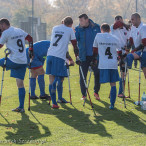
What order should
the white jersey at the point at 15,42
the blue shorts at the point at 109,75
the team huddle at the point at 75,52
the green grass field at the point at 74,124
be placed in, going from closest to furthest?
the green grass field at the point at 74,124
the white jersey at the point at 15,42
the team huddle at the point at 75,52
the blue shorts at the point at 109,75

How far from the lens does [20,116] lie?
7.76 metres

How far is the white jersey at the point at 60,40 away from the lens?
845 cm

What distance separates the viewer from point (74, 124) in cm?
708

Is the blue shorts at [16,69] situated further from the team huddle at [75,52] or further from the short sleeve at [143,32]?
the short sleeve at [143,32]

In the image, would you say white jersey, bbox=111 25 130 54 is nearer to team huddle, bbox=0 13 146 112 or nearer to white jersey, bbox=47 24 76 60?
team huddle, bbox=0 13 146 112

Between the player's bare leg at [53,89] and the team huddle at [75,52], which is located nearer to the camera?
the team huddle at [75,52]

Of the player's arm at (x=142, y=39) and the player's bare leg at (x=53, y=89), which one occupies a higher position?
the player's arm at (x=142, y=39)

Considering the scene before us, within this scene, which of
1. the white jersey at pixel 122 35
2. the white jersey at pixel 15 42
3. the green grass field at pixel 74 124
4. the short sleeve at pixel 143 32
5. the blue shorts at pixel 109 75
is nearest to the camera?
the green grass field at pixel 74 124

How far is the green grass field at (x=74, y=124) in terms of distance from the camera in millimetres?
5984

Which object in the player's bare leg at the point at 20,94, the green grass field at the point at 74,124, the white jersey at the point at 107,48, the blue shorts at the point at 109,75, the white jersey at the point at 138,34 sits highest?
the white jersey at the point at 138,34

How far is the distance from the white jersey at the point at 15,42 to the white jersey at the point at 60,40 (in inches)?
29.9

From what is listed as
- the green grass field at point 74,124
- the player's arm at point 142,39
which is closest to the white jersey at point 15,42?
the green grass field at point 74,124

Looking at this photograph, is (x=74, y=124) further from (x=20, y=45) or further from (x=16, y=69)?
(x=20, y=45)

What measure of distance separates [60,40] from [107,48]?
110cm
